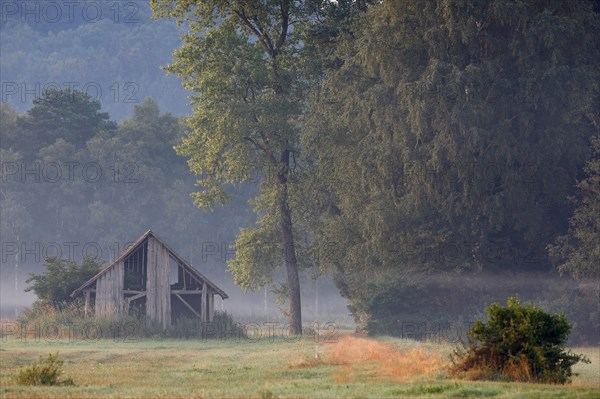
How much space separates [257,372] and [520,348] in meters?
8.83

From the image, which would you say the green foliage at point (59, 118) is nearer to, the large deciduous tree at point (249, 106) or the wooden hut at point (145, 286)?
the large deciduous tree at point (249, 106)

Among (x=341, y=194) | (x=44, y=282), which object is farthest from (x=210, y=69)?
(x=44, y=282)

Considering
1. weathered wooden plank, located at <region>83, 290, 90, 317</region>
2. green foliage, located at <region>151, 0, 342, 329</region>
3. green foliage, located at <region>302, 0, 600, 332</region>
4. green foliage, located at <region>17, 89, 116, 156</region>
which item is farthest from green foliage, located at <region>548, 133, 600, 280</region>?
green foliage, located at <region>17, 89, 116, 156</region>

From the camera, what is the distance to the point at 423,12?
5384 cm

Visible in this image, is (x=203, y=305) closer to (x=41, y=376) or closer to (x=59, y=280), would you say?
(x=59, y=280)

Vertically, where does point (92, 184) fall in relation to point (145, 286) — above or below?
above

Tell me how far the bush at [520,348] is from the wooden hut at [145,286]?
31.5 m

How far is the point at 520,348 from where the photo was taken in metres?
26.4

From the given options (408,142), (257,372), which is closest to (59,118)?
(408,142)

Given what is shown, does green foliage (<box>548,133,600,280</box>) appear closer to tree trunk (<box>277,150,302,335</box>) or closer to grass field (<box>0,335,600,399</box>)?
grass field (<box>0,335,600,399</box>)

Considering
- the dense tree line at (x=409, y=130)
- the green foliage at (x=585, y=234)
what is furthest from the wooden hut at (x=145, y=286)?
the green foliage at (x=585, y=234)

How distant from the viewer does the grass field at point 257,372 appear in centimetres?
2384

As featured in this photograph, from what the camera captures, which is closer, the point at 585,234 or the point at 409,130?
the point at 585,234

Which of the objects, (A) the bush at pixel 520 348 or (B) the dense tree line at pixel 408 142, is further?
(B) the dense tree line at pixel 408 142
